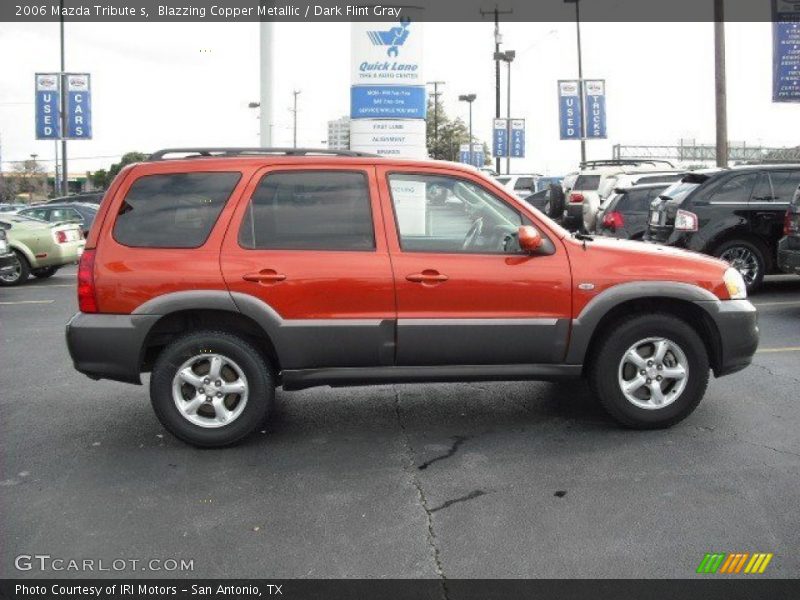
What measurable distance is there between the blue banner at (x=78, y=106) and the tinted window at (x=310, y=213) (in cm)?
2586

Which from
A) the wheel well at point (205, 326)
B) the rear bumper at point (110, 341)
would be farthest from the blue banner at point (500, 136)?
the rear bumper at point (110, 341)

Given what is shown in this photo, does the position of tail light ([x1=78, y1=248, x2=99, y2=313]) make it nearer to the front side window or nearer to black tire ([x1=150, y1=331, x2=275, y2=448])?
black tire ([x1=150, y1=331, x2=275, y2=448])

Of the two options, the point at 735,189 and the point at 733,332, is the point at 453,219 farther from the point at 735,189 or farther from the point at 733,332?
the point at 735,189

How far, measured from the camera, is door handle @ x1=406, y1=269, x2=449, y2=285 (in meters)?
5.29

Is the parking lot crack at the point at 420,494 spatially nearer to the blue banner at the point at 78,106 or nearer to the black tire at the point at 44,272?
the black tire at the point at 44,272

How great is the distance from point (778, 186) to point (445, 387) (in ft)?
23.5

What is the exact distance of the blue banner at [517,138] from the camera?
4219cm

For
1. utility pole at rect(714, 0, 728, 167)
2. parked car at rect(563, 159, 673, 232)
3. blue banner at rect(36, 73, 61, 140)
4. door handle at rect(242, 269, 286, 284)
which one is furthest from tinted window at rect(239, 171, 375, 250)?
blue banner at rect(36, 73, 61, 140)

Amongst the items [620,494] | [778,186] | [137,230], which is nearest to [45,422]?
[137,230]

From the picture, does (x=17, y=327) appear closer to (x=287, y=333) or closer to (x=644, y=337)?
(x=287, y=333)

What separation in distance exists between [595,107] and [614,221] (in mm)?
20745

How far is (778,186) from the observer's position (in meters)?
11.8

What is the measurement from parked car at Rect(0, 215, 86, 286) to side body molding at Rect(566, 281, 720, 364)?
39.9 ft
